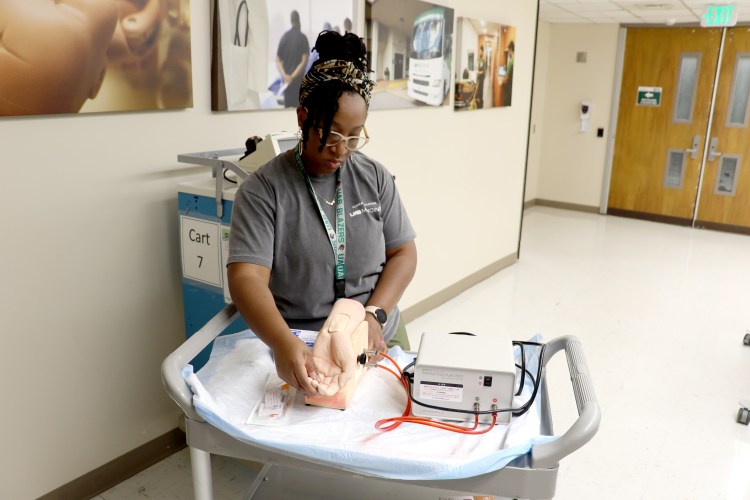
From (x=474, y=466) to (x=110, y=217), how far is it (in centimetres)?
159

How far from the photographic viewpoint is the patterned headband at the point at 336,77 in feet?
4.58

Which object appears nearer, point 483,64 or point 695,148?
point 483,64

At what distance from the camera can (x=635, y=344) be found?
3.81 meters

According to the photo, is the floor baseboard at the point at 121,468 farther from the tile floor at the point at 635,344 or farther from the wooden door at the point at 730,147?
the wooden door at the point at 730,147

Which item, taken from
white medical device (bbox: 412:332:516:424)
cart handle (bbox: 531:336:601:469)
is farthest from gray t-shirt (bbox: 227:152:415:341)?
cart handle (bbox: 531:336:601:469)

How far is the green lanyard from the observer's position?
1506 mm

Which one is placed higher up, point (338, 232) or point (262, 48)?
point (262, 48)

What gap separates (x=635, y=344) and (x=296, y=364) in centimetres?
314

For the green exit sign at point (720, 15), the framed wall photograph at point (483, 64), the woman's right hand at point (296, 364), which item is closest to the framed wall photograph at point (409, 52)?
the framed wall photograph at point (483, 64)

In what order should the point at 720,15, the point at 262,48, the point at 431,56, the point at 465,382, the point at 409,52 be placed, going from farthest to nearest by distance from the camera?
the point at 720,15 → the point at 431,56 → the point at 409,52 → the point at 262,48 → the point at 465,382

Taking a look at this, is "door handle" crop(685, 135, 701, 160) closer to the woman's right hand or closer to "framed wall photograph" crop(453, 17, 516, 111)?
"framed wall photograph" crop(453, 17, 516, 111)

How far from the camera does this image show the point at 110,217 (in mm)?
2135

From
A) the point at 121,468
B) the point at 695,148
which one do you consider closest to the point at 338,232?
the point at 121,468

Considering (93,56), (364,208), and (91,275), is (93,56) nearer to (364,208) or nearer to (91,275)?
(91,275)
